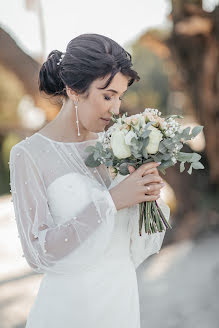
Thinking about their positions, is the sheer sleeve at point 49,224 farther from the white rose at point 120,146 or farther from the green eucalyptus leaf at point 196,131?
the green eucalyptus leaf at point 196,131

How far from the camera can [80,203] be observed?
5.74ft

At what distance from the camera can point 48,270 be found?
175 centimetres

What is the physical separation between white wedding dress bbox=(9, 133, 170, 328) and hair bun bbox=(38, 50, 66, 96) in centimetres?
25

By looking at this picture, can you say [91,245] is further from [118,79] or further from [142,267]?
[142,267]

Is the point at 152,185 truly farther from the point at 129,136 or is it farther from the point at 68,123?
the point at 68,123

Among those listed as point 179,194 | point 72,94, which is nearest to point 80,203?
point 72,94

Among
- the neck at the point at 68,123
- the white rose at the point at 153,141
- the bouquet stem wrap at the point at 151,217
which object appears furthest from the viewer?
the neck at the point at 68,123

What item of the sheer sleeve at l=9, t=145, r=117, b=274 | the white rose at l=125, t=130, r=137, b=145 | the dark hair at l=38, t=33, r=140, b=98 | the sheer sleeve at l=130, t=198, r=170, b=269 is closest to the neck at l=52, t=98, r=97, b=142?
the dark hair at l=38, t=33, r=140, b=98

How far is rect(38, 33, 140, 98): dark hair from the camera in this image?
1746 mm

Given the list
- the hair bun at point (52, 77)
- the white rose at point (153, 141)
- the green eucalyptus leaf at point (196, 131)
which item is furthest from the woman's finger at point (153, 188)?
the hair bun at point (52, 77)

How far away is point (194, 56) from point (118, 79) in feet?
14.3

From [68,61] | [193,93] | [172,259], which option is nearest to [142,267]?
[172,259]

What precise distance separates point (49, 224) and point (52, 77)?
631 millimetres

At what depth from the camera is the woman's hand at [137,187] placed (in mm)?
1652
